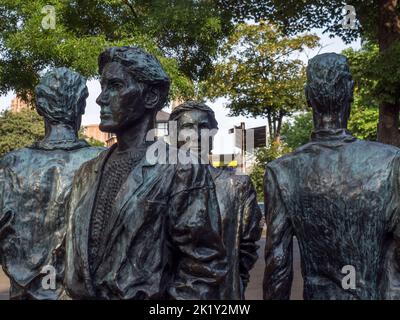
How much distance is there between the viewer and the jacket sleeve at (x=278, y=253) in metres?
3.71

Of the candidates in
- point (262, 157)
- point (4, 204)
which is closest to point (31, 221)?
point (4, 204)

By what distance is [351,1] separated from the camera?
13.2 m

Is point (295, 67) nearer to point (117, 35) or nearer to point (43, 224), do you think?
point (117, 35)

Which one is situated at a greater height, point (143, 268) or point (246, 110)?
point (246, 110)

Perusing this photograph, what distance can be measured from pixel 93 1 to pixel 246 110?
19.2m

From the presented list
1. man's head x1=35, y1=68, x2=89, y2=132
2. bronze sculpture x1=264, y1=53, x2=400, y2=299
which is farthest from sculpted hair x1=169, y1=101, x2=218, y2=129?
bronze sculpture x1=264, y1=53, x2=400, y2=299

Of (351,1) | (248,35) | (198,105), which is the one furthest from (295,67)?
(198,105)

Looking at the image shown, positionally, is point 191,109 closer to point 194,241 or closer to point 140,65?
point 140,65

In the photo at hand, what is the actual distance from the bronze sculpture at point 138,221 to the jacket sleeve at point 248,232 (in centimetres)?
176

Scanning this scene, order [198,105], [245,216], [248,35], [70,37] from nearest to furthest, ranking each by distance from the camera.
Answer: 1. [245,216]
2. [198,105]
3. [70,37]
4. [248,35]

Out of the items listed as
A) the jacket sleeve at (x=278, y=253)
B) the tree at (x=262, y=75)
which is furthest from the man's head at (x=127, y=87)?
the tree at (x=262, y=75)

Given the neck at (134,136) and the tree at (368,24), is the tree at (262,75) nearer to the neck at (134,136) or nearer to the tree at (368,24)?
the tree at (368,24)

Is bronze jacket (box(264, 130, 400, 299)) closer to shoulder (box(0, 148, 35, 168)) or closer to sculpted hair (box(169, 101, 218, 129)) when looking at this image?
shoulder (box(0, 148, 35, 168))
